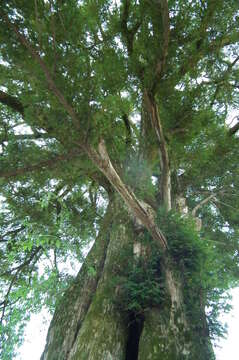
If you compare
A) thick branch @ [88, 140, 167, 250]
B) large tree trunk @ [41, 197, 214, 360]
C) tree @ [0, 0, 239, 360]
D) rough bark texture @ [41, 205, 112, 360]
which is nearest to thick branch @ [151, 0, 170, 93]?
tree @ [0, 0, 239, 360]

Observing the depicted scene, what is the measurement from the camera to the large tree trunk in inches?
90.2

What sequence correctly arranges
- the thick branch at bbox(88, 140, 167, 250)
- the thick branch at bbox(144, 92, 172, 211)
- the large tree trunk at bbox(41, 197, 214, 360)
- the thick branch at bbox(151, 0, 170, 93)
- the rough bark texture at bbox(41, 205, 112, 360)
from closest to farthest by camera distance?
the large tree trunk at bbox(41, 197, 214, 360) < the thick branch at bbox(151, 0, 170, 93) < the thick branch at bbox(88, 140, 167, 250) < the rough bark texture at bbox(41, 205, 112, 360) < the thick branch at bbox(144, 92, 172, 211)

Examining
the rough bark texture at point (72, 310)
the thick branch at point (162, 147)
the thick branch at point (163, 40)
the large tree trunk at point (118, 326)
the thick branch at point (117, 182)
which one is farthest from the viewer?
the thick branch at point (162, 147)

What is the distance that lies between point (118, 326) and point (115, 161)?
2.47 m

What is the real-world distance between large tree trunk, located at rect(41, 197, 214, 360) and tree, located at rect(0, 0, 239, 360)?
1 cm

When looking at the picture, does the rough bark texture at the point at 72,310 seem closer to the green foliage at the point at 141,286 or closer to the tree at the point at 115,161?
the tree at the point at 115,161

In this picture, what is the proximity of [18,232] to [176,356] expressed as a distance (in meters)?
3.92

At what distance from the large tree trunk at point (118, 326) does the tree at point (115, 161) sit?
0.01 meters

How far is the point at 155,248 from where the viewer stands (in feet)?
10.5

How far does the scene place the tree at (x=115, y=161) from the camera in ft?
8.04

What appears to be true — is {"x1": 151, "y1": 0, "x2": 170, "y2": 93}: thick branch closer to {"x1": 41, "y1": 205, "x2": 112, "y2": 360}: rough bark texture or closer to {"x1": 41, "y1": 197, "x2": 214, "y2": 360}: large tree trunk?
{"x1": 41, "y1": 197, "x2": 214, "y2": 360}: large tree trunk

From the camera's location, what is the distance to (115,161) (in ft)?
13.4

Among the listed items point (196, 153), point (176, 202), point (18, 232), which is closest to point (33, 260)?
point (18, 232)

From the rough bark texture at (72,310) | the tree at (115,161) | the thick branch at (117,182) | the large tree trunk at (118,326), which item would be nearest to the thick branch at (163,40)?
the tree at (115,161)
